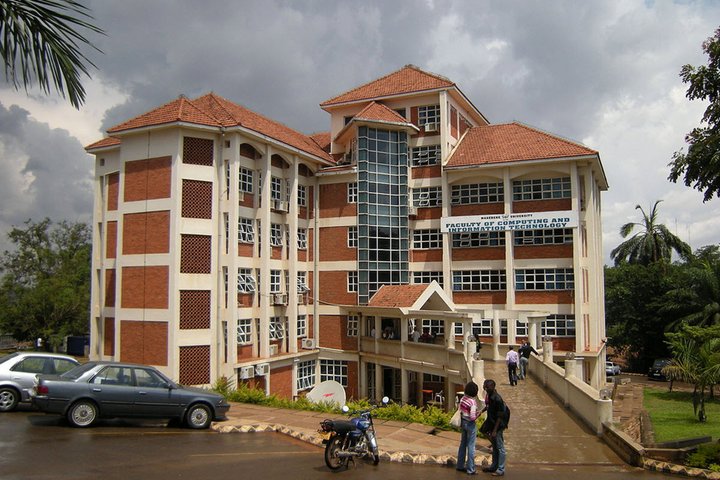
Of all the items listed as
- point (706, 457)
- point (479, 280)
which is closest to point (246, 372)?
point (479, 280)

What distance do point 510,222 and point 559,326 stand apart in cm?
573

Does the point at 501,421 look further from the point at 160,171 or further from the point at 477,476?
the point at 160,171

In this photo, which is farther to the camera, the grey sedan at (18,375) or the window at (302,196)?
the window at (302,196)

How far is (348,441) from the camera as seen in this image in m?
10.2

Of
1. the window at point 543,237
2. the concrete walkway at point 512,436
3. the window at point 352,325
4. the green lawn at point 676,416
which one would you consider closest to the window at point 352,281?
the window at point 352,325

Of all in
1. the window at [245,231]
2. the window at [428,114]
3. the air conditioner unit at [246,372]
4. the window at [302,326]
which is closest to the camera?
the air conditioner unit at [246,372]

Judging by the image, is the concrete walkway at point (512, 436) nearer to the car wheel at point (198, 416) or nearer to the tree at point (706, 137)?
the car wheel at point (198, 416)

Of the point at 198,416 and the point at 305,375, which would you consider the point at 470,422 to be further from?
the point at 305,375

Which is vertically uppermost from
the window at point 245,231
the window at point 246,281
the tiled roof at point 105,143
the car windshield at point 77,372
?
the tiled roof at point 105,143

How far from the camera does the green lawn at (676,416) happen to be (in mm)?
18189

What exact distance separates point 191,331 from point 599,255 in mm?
24185

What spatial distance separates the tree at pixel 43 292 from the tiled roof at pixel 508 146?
25362 millimetres

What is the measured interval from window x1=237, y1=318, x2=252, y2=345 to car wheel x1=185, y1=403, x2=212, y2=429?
11769 mm

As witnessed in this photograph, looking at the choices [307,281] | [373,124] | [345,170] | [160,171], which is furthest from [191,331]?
[373,124]
